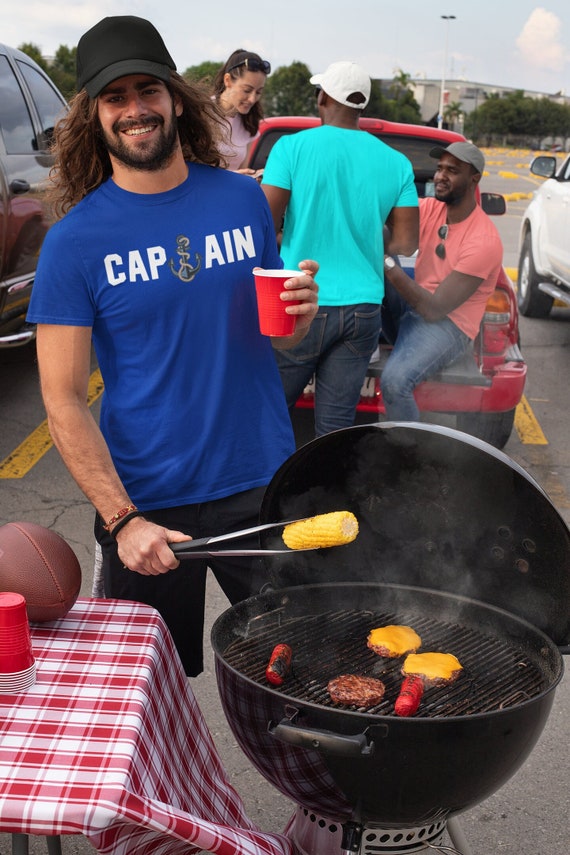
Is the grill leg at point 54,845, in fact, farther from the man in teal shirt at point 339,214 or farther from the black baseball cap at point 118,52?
the man in teal shirt at point 339,214

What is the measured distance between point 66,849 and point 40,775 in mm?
1338

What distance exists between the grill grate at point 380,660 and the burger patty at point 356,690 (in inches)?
0.7

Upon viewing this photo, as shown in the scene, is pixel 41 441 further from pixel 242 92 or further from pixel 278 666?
pixel 278 666

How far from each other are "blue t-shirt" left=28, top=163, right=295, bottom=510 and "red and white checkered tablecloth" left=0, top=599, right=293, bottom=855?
46cm

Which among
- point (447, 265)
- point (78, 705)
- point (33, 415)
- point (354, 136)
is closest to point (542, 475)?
point (447, 265)

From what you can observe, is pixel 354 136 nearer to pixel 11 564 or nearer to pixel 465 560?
pixel 465 560

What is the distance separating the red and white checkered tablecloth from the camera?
1.74 meters

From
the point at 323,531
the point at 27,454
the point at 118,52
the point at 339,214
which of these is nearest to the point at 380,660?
the point at 323,531

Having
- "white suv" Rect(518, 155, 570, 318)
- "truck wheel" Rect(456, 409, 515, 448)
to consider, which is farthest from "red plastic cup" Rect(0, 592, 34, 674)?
"white suv" Rect(518, 155, 570, 318)

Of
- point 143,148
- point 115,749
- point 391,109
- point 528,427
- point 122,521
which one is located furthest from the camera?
point 391,109

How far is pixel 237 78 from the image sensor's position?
6.29 meters

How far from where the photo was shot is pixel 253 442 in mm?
2748

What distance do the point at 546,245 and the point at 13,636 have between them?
867cm

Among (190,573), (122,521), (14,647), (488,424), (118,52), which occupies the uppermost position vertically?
(118,52)
